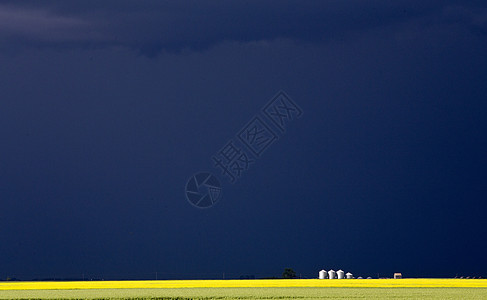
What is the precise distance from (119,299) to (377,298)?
812 inches

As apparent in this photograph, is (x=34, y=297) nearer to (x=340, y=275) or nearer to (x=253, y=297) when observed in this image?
(x=253, y=297)

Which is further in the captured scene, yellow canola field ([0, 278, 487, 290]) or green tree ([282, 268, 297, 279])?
green tree ([282, 268, 297, 279])

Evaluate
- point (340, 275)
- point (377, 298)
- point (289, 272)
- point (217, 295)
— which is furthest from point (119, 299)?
point (289, 272)

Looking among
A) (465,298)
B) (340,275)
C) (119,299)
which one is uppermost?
(340,275)

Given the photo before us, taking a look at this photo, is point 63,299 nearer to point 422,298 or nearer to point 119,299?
point 119,299

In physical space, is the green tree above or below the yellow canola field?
above

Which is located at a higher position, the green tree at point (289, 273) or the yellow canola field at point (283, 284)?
the green tree at point (289, 273)

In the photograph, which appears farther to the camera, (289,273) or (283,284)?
(289,273)

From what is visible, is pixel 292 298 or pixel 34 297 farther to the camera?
pixel 34 297

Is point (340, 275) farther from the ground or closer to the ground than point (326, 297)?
farther from the ground

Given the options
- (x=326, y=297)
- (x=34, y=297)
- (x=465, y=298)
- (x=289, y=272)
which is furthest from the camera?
(x=289, y=272)

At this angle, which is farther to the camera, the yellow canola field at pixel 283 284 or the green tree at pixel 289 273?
the green tree at pixel 289 273

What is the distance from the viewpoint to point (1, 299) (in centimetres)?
6419

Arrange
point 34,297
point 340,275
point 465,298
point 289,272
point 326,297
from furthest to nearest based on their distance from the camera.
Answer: point 289,272 < point 340,275 < point 34,297 < point 326,297 < point 465,298
